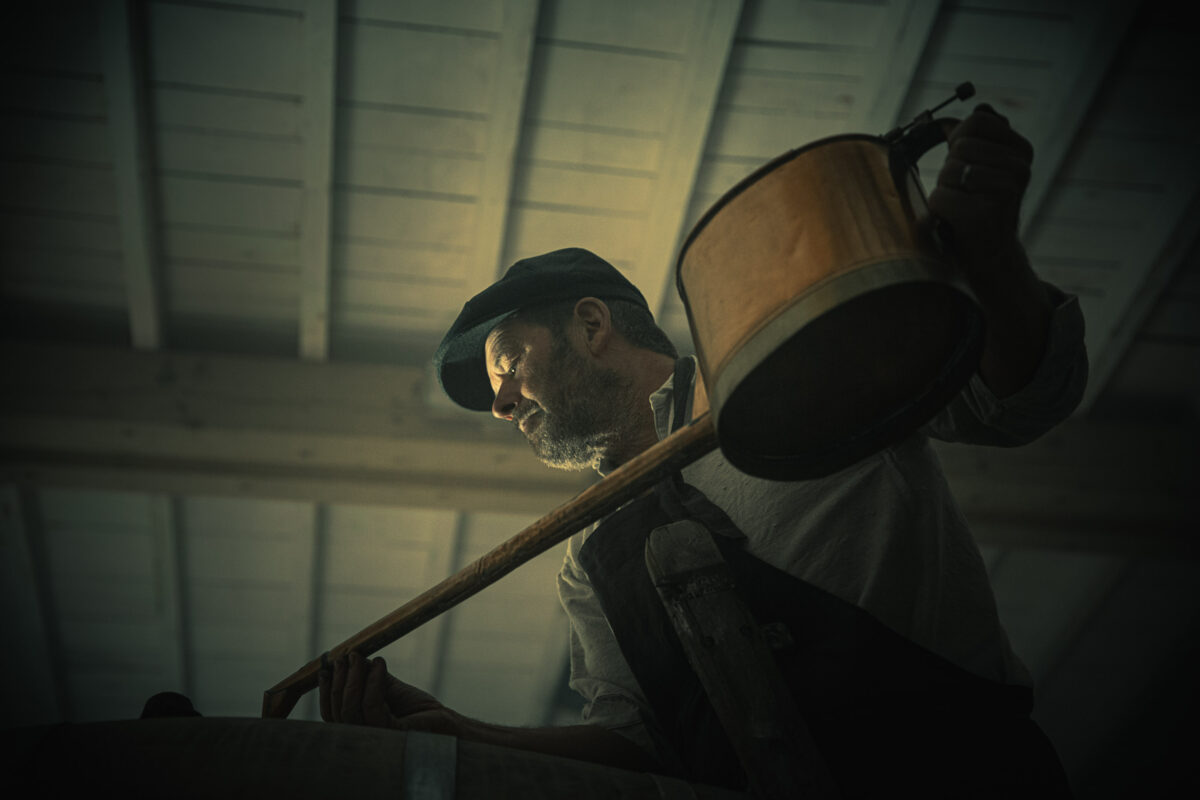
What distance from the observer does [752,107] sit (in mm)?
3125

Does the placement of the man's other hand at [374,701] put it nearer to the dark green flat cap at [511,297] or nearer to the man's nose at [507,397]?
the man's nose at [507,397]

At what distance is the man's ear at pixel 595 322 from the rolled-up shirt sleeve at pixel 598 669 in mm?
438

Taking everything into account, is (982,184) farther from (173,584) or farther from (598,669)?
(173,584)

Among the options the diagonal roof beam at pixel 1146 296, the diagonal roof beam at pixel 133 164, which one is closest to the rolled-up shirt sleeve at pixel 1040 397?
the diagonal roof beam at pixel 1146 296

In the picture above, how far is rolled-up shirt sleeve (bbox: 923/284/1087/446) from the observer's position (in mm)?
1286

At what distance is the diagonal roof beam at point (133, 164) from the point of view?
9.37 ft

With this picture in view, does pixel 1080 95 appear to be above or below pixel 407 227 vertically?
above

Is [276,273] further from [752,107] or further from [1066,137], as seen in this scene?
[1066,137]

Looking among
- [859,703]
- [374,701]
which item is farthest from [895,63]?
[374,701]

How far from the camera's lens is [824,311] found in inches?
41.7

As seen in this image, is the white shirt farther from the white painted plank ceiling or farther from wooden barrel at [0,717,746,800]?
the white painted plank ceiling

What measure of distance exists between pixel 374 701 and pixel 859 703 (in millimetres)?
781

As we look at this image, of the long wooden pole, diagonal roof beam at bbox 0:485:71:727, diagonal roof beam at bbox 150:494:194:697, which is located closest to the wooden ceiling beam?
diagonal roof beam at bbox 150:494:194:697

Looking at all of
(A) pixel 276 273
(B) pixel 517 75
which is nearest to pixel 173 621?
(A) pixel 276 273
